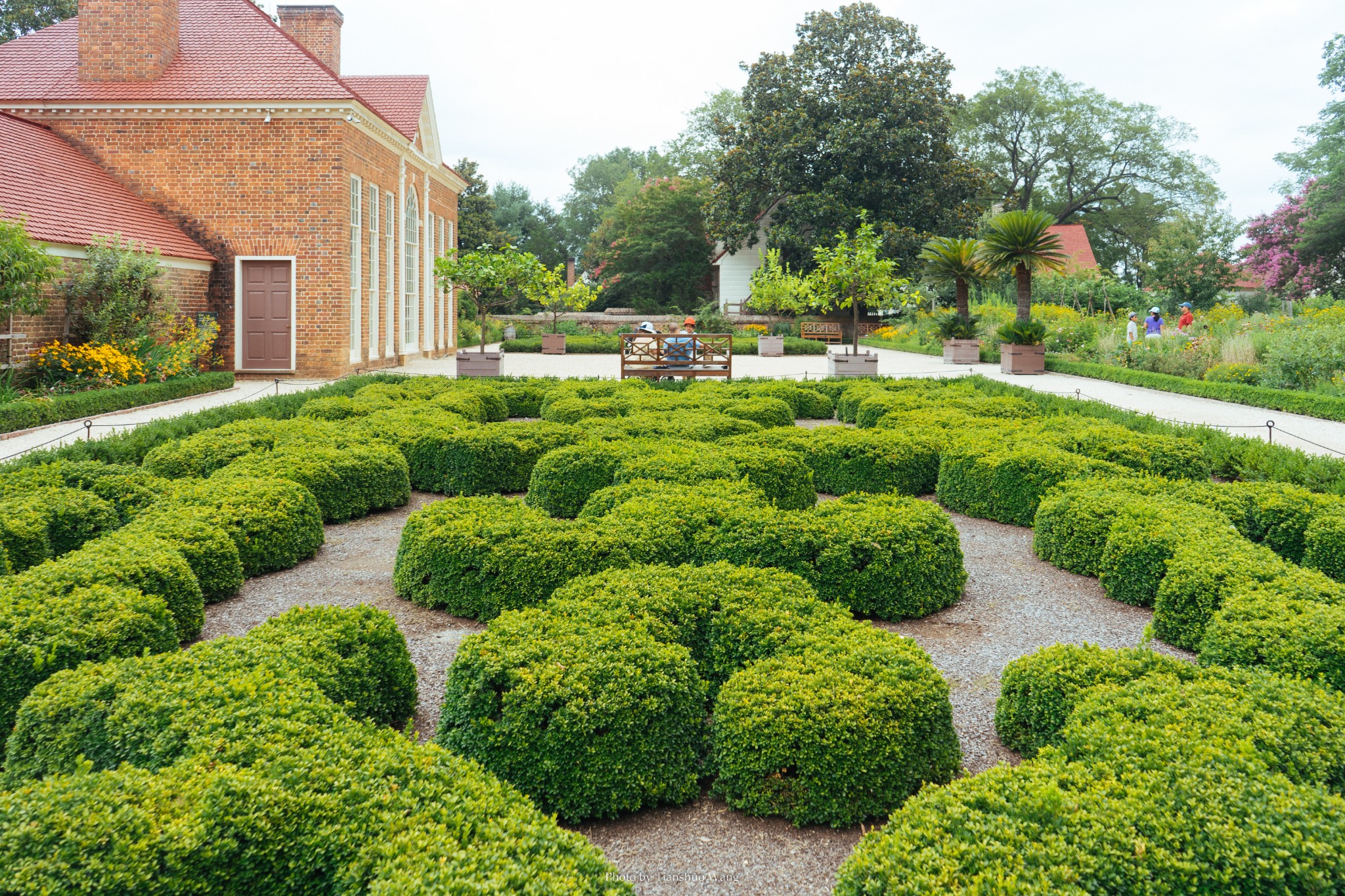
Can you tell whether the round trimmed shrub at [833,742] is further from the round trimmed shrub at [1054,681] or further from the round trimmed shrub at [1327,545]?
the round trimmed shrub at [1327,545]

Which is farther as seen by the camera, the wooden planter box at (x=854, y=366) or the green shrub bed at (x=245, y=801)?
the wooden planter box at (x=854, y=366)

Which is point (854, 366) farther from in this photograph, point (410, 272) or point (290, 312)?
point (410, 272)

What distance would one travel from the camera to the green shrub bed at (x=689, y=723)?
12.1ft

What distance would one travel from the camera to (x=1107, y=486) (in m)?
7.48

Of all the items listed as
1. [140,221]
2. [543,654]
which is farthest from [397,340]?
[543,654]

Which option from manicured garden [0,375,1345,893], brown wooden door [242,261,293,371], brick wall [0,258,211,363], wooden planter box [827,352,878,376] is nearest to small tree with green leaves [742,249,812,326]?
wooden planter box [827,352,878,376]

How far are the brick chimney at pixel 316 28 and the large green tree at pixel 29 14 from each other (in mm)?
12718

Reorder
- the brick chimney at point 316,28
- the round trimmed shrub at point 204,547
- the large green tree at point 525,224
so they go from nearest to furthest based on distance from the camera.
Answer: the round trimmed shrub at point 204,547 < the brick chimney at point 316,28 < the large green tree at point 525,224

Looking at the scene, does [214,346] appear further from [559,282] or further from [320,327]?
[559,282]

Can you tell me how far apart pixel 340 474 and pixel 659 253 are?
41042mm

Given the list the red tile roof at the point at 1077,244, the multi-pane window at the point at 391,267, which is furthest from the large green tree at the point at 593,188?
the multi-pane window at the point at 391,267

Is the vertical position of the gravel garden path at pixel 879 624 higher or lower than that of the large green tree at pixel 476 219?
lower

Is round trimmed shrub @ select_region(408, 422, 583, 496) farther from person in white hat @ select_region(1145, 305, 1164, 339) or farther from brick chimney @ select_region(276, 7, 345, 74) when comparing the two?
brick chimney @ select_region(276, 7, 345, 74)

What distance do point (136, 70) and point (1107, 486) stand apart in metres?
20.5
